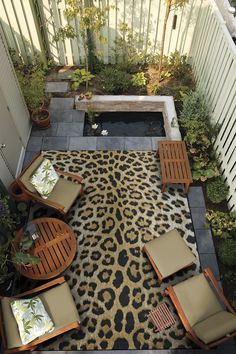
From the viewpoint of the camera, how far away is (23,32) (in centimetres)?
786

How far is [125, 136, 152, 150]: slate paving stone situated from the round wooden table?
261 cm

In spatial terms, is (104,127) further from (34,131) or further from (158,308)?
(158,308)

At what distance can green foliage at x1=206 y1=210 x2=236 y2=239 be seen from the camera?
5663 millimetres

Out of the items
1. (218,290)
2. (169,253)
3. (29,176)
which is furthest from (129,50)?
(218,290)

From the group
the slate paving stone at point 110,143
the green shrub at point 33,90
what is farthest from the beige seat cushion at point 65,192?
the green shrub at point 33,90

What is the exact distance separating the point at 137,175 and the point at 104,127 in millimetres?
1756

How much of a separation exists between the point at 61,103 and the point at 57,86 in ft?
2.14

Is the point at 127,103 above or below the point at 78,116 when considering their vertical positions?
above

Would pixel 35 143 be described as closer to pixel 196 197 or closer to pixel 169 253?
pixel 196 197

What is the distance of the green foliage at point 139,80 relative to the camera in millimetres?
8047

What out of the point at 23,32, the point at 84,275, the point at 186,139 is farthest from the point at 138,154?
the point at 23,32

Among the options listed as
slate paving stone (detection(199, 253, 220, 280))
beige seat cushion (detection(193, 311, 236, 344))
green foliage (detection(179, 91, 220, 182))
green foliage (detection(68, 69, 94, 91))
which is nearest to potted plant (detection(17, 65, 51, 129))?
green foliage (detection(68, 69, 94, 91))

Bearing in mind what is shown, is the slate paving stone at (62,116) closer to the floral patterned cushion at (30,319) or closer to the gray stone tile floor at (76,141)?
the gray stone tile floor at (76,141)

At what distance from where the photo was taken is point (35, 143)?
716cm
